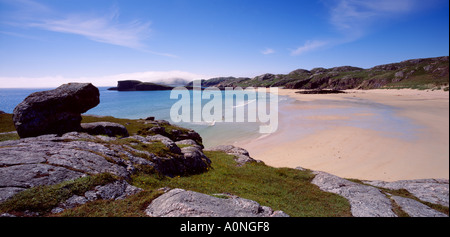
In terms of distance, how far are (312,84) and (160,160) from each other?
212177 millimetres

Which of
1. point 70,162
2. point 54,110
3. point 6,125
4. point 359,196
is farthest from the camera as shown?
point 6,125

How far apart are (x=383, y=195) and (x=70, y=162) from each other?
2179 centimetres

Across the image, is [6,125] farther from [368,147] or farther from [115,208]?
[368,147]

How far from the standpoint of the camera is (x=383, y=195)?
14406 mm

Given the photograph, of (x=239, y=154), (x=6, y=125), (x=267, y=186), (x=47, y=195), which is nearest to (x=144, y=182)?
(x=47, y=195)

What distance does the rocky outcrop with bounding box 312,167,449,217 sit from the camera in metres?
12.2

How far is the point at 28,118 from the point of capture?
63.0 ft

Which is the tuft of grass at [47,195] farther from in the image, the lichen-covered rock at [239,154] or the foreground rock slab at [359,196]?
the foreground rock slab at [359,196]

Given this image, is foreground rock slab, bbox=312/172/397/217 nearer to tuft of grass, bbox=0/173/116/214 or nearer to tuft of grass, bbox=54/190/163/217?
tuft of grass, bbox=54/190/163/217

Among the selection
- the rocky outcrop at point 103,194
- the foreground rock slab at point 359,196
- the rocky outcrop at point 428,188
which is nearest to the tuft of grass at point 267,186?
the foreground rock slab at point 359,196

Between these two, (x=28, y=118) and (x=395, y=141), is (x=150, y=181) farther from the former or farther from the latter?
(x=395, y=141)

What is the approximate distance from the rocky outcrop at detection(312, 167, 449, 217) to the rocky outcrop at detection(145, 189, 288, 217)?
316 inches
